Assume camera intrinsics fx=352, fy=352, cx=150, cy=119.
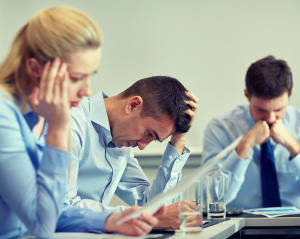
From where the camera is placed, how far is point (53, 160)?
2.79ft

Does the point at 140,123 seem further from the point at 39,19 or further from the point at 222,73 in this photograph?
the point at 222,73

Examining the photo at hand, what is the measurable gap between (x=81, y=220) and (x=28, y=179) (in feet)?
0.82

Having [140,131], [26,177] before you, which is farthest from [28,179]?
[140,131]

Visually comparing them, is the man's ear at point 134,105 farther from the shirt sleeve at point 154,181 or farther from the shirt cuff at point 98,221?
the shirt cuff at point 98,221

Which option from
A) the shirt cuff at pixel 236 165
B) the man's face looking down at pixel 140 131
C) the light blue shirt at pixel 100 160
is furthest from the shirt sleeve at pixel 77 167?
the shirt cuff at pixel 236 165

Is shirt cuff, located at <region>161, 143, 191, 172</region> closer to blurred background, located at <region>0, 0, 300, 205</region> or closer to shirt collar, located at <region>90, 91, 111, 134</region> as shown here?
shirt collar, located at <region>90, 91, 111, 134</region>

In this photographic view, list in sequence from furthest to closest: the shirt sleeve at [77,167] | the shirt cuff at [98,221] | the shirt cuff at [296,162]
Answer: the shirt cuff at [296,162] < the shirt sleeve at [77,167] < the shirt cuff at [98,221]

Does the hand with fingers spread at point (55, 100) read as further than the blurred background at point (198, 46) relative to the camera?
No

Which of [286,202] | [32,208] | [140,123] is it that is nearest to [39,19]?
[32,208]

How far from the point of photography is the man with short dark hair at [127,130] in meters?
1.53

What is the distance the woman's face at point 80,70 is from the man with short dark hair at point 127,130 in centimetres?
53

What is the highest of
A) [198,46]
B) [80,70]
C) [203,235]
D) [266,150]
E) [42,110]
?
[198,46]

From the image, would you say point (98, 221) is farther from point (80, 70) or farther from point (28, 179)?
point (80, 70)

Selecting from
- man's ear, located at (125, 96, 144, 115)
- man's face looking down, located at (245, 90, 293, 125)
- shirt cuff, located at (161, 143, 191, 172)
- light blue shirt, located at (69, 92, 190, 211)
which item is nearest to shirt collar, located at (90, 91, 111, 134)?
light blue shirt, located at (69, 92, 190, 211)
